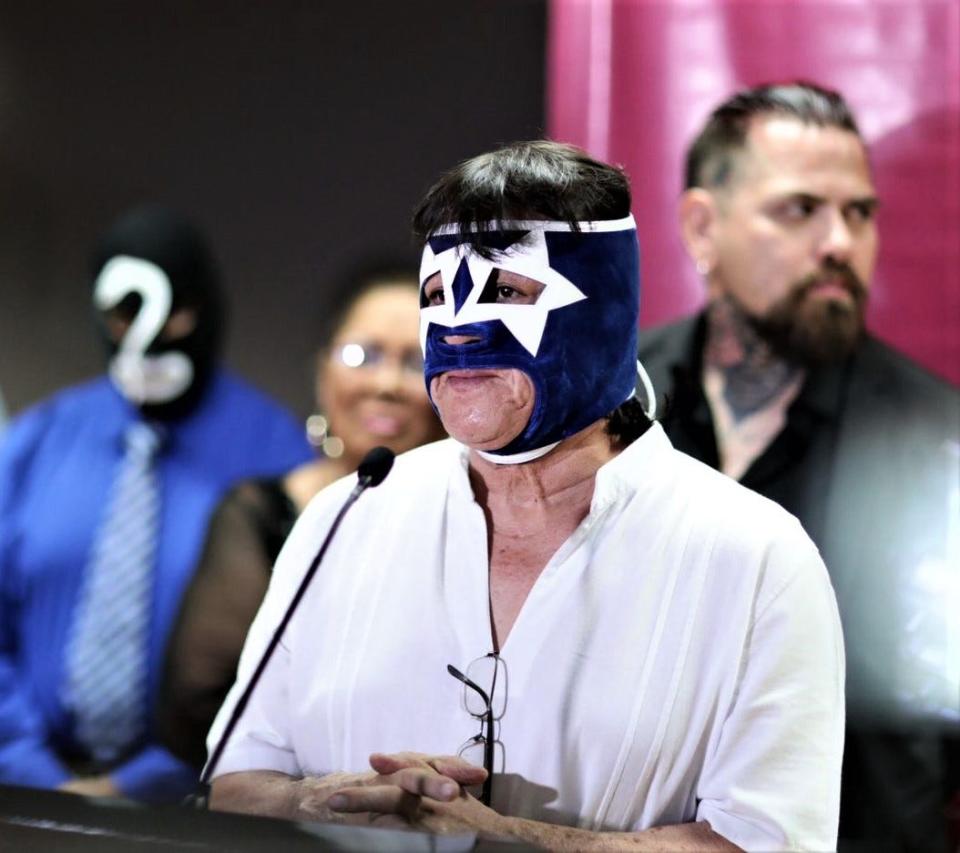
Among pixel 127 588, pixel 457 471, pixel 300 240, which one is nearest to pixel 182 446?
pixel 127 588

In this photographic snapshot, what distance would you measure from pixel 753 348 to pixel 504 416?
0.66 meters

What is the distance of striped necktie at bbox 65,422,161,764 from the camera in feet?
8.56

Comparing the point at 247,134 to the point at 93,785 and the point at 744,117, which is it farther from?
the point at 93,785

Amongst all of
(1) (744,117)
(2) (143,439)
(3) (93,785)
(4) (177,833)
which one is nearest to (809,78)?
(1) (744,117)

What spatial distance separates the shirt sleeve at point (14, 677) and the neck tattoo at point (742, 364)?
1.33 meters

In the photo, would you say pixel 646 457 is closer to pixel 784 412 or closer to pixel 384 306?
pixel 784 412

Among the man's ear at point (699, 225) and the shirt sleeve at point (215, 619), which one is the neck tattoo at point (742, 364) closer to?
the man's ear at point (699, 225)

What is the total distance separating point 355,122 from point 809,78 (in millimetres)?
831

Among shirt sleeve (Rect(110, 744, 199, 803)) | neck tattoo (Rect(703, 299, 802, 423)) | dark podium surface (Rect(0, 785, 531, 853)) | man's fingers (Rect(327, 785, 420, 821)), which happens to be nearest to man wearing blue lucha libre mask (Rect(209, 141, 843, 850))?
man's fingers (Rect(327, 785, 420, 821))

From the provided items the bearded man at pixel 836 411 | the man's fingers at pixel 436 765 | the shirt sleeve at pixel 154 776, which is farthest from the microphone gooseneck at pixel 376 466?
the shirt sleeve at pixel 154 776

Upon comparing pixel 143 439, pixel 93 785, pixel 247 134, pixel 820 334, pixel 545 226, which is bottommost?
pixel 93 785

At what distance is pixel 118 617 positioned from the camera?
2.64m

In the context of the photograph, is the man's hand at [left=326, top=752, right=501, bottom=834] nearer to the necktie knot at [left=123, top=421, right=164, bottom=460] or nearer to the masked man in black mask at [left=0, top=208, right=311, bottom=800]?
the masked man in black mask at [left=0, top=208, right=311, bottom=800]

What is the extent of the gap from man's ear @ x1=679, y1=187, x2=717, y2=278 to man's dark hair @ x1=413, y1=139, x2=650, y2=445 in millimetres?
460
